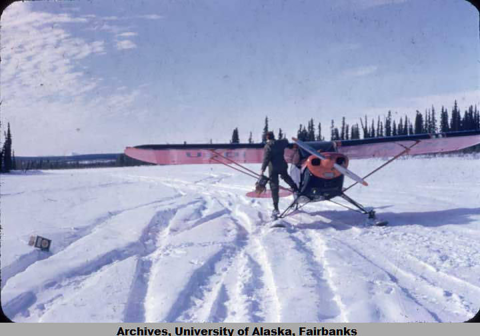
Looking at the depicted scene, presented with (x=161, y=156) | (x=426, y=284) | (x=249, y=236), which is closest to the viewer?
(x=426, y=284)

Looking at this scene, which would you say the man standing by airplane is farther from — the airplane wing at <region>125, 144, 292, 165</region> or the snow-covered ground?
the snow-covered ground

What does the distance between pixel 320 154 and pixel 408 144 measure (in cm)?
326

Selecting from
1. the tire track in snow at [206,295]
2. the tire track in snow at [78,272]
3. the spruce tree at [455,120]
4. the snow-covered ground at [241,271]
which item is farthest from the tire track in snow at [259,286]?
the spruce tree at [455,120]

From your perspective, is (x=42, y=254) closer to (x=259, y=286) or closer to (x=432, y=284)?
(x=259, y=286)

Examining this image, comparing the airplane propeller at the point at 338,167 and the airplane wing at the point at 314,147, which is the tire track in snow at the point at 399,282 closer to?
the airplane propeller at the point at 338,167

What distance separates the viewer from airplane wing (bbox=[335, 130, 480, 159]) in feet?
23.4

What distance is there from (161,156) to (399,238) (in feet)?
17.1

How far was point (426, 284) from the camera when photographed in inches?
123

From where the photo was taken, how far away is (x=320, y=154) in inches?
240

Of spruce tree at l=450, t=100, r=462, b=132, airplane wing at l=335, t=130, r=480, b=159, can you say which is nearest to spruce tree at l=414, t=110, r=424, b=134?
spruce tree at l=450, t=100, r=462, b=132

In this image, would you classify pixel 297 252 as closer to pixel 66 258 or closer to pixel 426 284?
pixel 426 284

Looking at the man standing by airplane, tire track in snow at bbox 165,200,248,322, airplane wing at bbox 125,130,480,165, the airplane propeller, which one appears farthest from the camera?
airplane wing at bbox 125,130,480,165

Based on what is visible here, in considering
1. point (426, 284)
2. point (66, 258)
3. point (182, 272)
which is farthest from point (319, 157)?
point (66, 258)

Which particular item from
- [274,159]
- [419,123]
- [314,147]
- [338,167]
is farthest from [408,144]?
[419,123]
